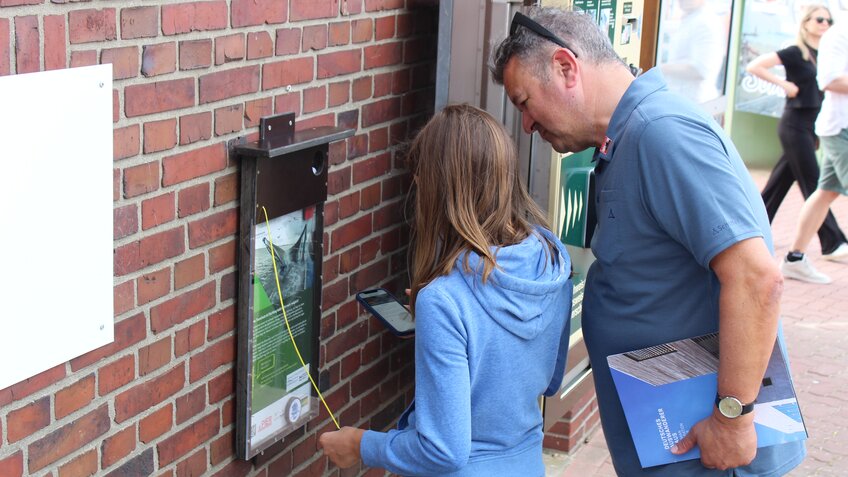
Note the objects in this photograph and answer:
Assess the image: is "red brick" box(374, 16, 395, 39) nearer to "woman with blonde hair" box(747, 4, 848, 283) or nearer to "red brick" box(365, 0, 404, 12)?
"red brick" box(365, 0, 404, 12)

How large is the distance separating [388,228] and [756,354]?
149cm

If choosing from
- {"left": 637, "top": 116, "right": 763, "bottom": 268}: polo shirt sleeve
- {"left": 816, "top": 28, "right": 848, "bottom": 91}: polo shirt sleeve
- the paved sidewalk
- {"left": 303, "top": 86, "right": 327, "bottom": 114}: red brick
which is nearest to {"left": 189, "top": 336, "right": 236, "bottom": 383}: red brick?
{"left": 303, "top": 86, "right": 327, "bottom": 114}: red brick

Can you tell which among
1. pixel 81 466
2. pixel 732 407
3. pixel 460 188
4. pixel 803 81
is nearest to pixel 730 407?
pixel 732 407

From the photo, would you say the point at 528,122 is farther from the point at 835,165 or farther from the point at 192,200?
the point at 835,165

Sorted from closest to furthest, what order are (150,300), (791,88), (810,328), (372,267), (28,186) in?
1. (28,186)
2. (150,300)
3. (372,267)
4. (810,328)
5. (791,88)

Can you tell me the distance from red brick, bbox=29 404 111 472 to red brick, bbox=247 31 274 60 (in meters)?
0.92

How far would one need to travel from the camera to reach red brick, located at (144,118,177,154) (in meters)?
2.34

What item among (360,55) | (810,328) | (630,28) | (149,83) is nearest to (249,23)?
(149,83)

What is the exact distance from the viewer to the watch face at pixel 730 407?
2350mm

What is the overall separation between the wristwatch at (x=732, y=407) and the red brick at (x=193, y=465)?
1274mm

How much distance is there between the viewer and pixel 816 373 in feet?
19.3

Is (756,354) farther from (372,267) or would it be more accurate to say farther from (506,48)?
(372,267)

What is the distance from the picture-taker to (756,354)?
7.54 feet

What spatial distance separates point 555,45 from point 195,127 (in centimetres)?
86
